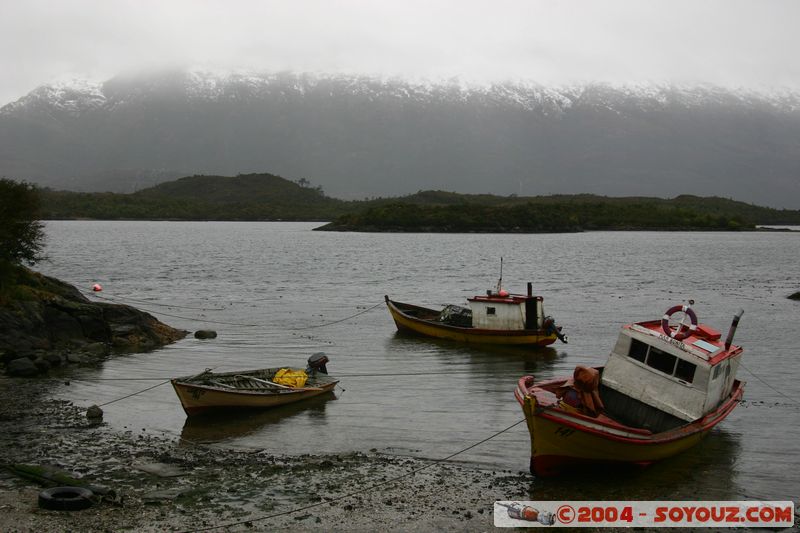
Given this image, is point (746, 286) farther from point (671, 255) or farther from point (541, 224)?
→ point (541, 224)

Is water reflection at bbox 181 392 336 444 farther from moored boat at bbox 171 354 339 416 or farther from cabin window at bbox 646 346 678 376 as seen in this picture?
cabin window at bbox 646 346 678 376

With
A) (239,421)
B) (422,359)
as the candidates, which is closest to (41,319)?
(239,421)

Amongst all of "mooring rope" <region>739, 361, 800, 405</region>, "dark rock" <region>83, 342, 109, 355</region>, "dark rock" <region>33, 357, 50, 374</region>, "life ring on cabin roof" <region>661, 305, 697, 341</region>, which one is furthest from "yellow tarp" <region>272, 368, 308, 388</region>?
"mooring rope" <region>739, 361, 800, 405</region>

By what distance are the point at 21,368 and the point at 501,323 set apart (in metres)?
20.2

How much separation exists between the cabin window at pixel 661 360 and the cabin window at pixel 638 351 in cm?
15

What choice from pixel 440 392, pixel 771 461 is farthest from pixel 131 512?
pixel 771 461

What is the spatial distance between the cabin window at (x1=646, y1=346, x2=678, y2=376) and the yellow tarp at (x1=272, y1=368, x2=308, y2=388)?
11088 millimetres

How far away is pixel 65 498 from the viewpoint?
14438 millimetres

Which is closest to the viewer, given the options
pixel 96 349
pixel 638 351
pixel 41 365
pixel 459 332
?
pixel 638 351

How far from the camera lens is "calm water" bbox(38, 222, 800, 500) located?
1930cm

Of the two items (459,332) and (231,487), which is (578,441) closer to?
(231,487)

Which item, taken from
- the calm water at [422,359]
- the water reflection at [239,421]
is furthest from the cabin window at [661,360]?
the water reflection at [239,421]

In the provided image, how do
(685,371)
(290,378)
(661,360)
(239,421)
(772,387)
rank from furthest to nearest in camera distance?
(772,387) < (290,378) < (239,421) < (661,360) < (685,371)

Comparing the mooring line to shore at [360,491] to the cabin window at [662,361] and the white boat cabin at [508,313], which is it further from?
the white boat cabin at [508,313]
